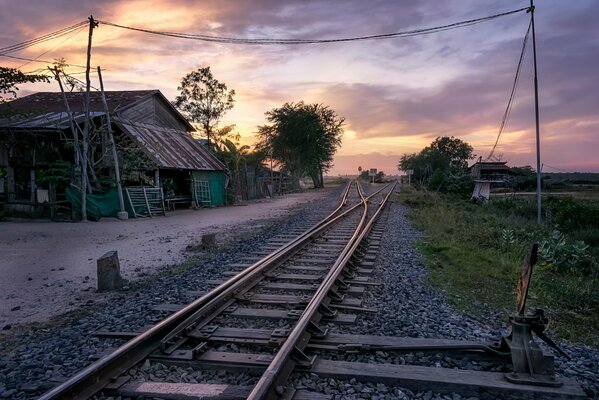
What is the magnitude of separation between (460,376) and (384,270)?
4.36 m

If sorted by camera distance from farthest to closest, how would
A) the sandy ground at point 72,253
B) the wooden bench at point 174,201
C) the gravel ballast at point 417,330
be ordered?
the wooden bench at point 174,201 → the sandy ground at point 72,253 → the gravel ballast at point 417,330

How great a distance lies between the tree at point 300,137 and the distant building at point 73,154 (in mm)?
26295

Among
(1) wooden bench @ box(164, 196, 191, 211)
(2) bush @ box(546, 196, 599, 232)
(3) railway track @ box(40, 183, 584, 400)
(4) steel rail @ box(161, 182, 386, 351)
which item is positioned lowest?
(2) bush @ box(546, 196, 599, 232)

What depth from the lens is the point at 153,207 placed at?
69.1 feet

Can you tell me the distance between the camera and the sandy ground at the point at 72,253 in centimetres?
669

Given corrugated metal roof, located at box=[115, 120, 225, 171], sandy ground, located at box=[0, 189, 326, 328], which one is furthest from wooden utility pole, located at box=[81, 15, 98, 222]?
corrugated metal roof, located at box=[115, 120, 225, 171]

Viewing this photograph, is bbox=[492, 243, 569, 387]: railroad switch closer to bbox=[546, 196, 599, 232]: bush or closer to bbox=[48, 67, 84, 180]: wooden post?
bbox=[48, 67, 84, 180]: wooden post

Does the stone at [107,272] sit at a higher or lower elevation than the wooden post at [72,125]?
lower

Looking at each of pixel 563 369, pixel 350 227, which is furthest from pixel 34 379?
pixel 350 227

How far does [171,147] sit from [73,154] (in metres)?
5.58

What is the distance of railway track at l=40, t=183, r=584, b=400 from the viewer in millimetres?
3467

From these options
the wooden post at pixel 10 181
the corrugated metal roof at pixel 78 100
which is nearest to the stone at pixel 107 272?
the wooden post at pixel 10 181

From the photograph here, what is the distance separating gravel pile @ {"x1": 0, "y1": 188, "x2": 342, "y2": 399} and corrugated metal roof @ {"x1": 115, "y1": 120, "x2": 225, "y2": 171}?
15.2m

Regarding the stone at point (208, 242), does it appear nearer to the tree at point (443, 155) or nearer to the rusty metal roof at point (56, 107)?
the rusty metal roof at point (56, 107)
